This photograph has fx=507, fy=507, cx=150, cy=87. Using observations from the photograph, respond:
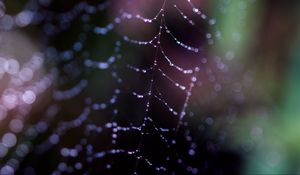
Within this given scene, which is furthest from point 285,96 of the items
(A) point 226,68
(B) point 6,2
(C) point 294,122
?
(B) point 6,2

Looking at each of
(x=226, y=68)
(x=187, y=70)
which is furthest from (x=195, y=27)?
(x=226, y=68)

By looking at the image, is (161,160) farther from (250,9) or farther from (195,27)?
(250,9)

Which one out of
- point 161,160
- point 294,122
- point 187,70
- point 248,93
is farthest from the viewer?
point 248,93

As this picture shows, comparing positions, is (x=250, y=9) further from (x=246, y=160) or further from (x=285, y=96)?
(x=246, y=160)

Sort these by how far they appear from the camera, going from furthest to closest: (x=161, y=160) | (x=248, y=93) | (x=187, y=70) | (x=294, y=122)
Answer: (x=248, y=93), (x=294, y=122), (x=187, y=70), (x=161, y=160)

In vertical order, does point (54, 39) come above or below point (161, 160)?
above

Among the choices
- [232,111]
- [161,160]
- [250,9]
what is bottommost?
[161,160]

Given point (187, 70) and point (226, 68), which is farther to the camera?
point (226, 68)
